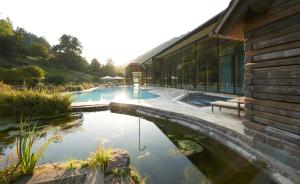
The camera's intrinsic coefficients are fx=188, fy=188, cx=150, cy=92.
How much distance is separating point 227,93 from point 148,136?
783cm

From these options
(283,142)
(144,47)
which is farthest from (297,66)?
(144,47)

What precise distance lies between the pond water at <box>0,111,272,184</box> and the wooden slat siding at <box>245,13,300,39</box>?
2787 mm

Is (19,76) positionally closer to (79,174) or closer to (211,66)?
(211,66)

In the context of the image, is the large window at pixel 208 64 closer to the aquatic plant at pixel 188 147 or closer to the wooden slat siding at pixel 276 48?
the aquatic plant at pixel 188 147

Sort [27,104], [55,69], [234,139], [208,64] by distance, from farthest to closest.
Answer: [55,69]
[208,64]
[27,104]
[234,139]

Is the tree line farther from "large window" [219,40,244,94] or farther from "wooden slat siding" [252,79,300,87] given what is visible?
"wooden slat siding" [252,79,300,87]

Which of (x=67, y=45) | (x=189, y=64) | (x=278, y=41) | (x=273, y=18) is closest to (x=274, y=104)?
(x=278, y=41)

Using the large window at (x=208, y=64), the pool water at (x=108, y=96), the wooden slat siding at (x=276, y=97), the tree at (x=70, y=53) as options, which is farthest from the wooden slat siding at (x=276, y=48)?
the tree at (x=70, y=53)

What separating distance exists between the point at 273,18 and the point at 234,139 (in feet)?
9.61

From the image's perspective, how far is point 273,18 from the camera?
12.1 feet

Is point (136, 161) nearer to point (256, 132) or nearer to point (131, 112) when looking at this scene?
point (256, 132)

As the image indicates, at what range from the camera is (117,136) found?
6395 mm

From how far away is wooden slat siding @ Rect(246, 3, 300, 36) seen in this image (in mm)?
3285

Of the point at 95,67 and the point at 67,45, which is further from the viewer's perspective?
the point at 95,67
